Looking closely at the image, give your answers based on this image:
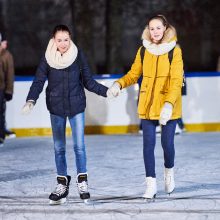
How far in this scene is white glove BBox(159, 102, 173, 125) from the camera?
6.13 metres

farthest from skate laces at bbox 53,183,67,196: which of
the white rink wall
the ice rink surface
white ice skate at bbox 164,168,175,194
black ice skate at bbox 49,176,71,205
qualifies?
the white rink wall

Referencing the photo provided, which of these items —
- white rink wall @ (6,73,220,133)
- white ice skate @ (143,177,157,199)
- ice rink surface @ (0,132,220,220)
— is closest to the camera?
ice rink surface @ (0,132,220,220)

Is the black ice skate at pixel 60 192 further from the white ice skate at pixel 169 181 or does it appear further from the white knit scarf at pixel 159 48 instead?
the white knit scarf at pixel 159 48

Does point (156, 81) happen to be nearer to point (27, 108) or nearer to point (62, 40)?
point (62, 40)

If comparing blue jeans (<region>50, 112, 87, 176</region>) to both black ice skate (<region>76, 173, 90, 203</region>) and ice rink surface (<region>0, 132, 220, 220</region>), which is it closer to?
black ice skate (<region>76, 173, 90, 203</region>)

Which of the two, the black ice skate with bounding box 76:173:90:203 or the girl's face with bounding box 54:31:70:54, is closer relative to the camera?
the girl's face with bounding box 54:31:70:54

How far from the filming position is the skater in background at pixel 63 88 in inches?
247

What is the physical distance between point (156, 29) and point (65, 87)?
0.91 meters

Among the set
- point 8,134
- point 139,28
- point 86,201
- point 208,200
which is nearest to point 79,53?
point 86,201

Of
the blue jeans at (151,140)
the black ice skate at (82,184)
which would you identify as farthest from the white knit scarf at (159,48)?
the black ice skate at (82,184)

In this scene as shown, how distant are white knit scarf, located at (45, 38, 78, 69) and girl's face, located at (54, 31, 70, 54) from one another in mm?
34

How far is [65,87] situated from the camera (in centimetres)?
629

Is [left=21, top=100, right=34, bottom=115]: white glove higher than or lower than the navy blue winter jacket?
lower

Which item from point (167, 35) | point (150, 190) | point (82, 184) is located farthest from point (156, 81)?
point (82, 184)
